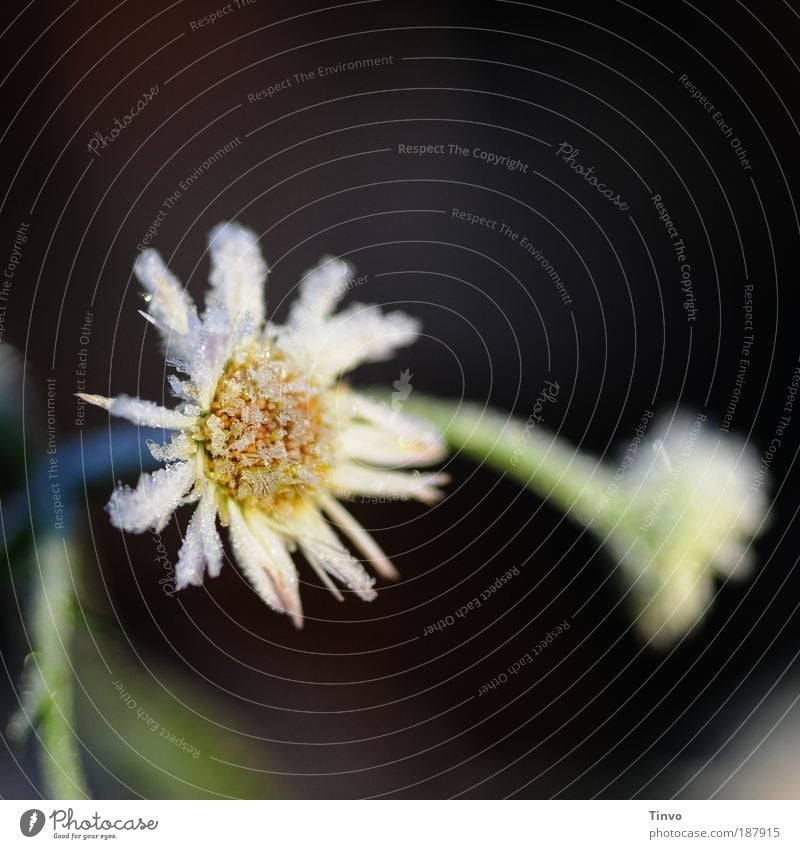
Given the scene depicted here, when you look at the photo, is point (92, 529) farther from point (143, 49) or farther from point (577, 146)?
point (577, 146)

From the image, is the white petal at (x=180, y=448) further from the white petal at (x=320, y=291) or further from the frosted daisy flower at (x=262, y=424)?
the white petal at (x=320, y=291)

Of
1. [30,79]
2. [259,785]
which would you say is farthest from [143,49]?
[259,785]

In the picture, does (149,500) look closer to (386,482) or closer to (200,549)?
(200,549)
